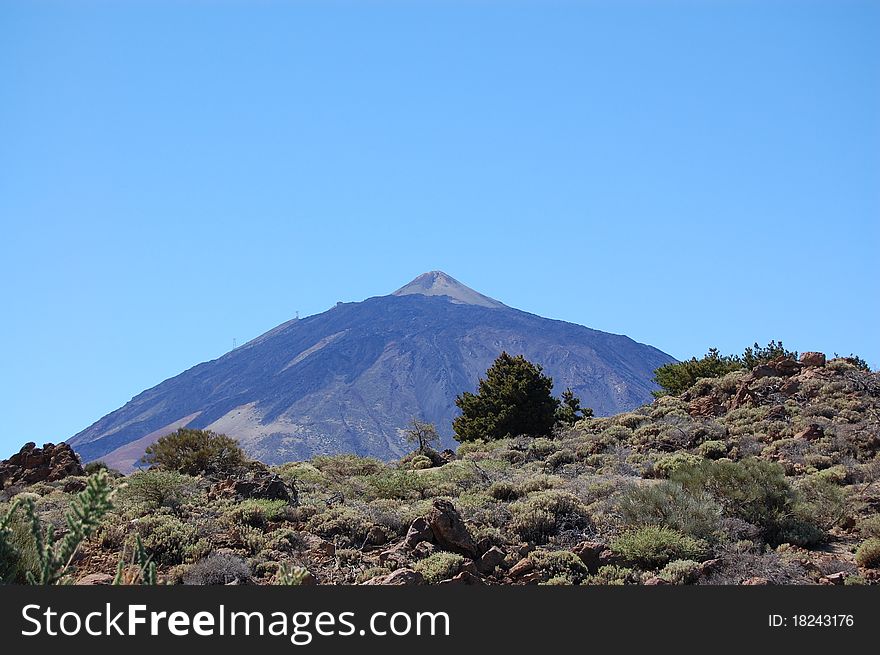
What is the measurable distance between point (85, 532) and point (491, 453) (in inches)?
748

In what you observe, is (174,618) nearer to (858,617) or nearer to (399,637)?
(399,637)

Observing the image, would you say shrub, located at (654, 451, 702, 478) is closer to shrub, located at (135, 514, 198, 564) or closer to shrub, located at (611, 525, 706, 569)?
shrub, located at (611, 525, 706, 569)

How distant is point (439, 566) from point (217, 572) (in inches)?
100

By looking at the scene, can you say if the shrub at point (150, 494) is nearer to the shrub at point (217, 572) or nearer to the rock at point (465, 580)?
the shrub at point (217, 572)

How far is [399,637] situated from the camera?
5.08m

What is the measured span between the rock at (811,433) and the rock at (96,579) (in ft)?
50.1

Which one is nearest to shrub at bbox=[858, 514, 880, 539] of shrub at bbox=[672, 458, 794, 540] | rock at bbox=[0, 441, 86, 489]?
shrub at bbox=[672, 458, 794, 540]

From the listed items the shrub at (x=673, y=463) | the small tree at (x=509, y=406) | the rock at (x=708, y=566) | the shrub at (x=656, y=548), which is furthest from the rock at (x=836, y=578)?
the small tree at (x=509, y=406)

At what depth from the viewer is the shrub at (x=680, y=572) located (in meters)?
9.32

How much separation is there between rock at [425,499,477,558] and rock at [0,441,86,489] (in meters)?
10.8

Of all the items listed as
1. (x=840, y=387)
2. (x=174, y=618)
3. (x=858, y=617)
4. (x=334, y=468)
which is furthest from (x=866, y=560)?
(x=840, y=387)

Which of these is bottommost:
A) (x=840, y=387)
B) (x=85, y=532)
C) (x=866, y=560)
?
(x=866, y=560)

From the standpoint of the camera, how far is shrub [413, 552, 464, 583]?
9.24 m

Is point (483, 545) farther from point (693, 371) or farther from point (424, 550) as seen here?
point (693, 371)
